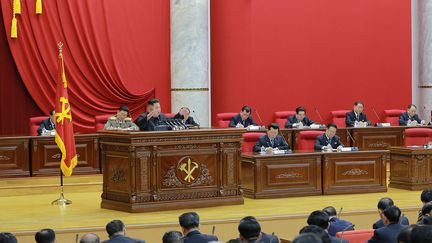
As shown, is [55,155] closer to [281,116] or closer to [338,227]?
[281,116]

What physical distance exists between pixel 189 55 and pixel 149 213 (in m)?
5.72

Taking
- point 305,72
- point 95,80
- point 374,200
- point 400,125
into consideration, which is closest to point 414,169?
point 374,200

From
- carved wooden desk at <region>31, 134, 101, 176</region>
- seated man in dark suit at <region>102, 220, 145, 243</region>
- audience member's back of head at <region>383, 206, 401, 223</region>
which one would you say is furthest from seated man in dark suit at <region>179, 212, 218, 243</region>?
carved wooden desk at <region>31, 134, 101, 176</region>

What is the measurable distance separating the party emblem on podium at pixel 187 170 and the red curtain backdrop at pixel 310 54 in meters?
5.71

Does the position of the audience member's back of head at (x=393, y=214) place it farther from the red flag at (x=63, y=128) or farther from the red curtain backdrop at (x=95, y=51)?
the red curtain backdrop at (x=95, y=51)

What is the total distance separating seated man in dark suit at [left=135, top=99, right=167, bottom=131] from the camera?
9583 millimetres

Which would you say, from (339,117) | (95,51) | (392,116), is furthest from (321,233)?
(392,116)

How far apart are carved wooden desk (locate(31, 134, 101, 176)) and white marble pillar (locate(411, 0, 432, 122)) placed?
6826mm

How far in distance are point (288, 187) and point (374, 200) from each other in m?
1.10

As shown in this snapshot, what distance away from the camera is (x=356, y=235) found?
6387mm

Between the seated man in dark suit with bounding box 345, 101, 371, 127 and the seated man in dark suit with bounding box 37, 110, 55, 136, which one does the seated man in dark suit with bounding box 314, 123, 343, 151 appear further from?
the seated man in dark suit with bounding box 37, 110, 55, 136

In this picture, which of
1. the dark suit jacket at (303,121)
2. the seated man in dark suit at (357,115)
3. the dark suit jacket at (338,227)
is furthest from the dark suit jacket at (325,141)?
the dark suit jacket at (338,227)

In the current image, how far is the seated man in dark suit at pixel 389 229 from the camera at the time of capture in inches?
238

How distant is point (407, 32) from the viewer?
1659 centimetres
